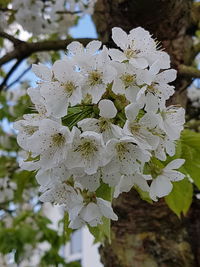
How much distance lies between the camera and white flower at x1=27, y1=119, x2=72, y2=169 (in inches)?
30.9

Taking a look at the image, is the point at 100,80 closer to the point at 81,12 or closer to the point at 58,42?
the point at 58,42

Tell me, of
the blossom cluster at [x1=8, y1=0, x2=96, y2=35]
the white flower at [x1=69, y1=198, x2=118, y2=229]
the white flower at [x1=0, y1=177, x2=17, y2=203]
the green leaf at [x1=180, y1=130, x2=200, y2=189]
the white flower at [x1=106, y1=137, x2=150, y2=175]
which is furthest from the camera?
the white flower at [x1=0, y1=177, x2=17, y2=203]

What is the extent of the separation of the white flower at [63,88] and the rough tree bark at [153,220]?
684 mm

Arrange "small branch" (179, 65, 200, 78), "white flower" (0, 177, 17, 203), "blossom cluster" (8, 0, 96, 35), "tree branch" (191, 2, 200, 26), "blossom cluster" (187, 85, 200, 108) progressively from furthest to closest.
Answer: "white flower" (0, 177, 17, 203)
"blossom cluster" (187, 85, 200, 108)
"blossom cluster" (8, 0, 96, 35)
"tree branch" (191, 2, 200, 26)
"small branch" (179, 65, 200, 78)

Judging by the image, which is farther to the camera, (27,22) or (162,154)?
(27,22)

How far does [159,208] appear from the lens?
1.56m

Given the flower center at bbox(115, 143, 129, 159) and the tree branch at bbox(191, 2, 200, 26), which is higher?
the tree branch at bbox(191, 2, 200, 26)

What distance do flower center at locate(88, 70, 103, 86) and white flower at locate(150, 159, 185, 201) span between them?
0.22 meters

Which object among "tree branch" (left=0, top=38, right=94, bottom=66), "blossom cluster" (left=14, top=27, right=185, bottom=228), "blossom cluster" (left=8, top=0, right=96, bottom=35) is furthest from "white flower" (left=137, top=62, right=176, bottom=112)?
"blossom cluster" (left=8, top=0, right=96, bottom=35)

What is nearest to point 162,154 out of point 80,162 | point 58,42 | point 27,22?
point 80,162

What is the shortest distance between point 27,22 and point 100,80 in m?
1.35

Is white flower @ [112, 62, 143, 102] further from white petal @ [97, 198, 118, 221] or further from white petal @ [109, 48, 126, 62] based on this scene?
white petal @ [97, 198, 118, 221]

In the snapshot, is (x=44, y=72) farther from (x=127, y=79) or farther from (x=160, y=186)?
(x=160, y=186)

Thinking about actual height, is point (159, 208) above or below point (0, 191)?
above
